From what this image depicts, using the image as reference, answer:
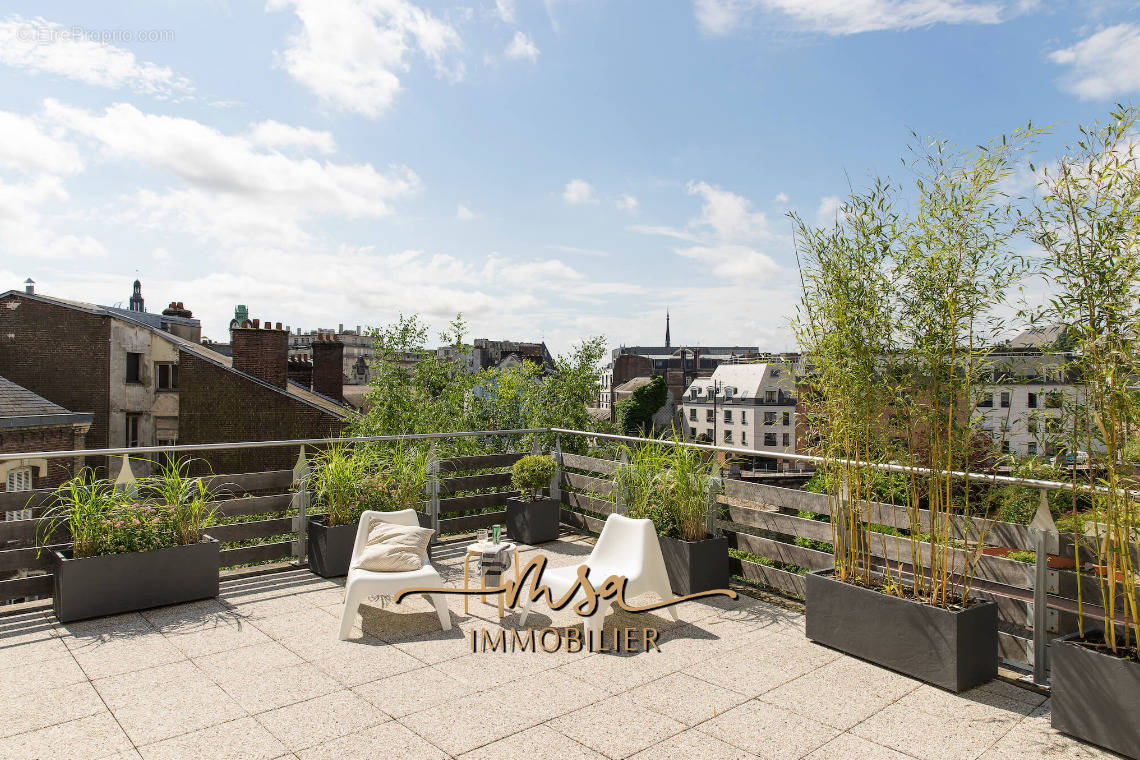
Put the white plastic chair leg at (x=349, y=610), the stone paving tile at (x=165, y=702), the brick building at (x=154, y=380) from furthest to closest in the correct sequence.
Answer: the brick building at (x=154, y=380) → the white plastic chair leg at (x=349, y=610) → the stone paving tile at (x=165, y=702)

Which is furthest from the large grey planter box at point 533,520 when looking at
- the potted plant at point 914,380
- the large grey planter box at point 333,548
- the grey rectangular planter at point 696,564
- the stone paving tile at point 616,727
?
the stone paving tile at point 616,727

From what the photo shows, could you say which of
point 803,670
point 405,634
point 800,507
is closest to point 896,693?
point 803,670

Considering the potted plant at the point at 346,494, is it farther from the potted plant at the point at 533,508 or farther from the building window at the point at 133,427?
the building window at the point at 133,427

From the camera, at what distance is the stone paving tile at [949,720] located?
2609mm

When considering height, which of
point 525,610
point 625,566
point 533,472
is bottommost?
point 525,610

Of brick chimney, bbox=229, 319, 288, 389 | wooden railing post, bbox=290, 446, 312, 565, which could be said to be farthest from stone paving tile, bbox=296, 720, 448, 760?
brick chimney, bbox=229, 319, 288, 389

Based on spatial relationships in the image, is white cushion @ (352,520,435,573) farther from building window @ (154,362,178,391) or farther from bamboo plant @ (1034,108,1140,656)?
building window @ (154,362,178,391)

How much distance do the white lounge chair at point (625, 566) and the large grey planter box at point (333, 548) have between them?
1.61 meters

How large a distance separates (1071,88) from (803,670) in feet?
12.1

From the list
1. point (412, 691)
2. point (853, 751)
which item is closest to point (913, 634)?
point (853, 751)

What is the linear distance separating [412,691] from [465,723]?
1.40 ft

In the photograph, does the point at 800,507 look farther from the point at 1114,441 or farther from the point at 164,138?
the point at 164,138

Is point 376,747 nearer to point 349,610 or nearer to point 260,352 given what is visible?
point 349,610

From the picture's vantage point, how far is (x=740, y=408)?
61469mm
